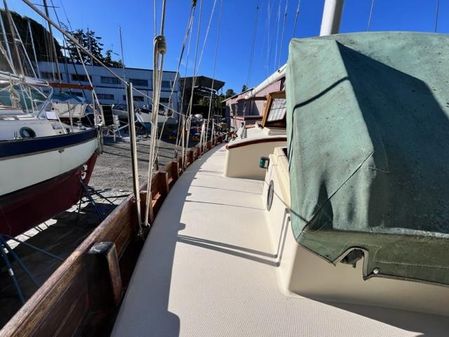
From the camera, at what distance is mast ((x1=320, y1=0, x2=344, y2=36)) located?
8.77 feet

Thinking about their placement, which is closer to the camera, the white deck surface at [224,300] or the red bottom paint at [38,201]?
the white deck surface at [224,300]

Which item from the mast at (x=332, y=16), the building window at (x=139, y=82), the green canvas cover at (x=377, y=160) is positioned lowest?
the green canvas cover at (x=377, y=160)

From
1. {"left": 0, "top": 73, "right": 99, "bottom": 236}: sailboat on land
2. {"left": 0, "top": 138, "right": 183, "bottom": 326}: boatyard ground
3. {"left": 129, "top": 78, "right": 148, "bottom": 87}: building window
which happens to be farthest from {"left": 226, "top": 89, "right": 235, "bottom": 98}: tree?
{"left": 0, "top": 73, "right": 99, "bottom": 236}: sailboat on land

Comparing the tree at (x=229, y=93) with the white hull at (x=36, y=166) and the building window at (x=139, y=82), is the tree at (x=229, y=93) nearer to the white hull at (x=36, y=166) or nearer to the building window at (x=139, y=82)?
the building window at (x=139, y=82)

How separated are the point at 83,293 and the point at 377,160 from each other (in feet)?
4.93

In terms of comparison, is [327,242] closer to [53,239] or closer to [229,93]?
[53,239]

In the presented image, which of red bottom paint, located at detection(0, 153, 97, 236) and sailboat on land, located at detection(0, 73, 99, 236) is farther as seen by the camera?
red bottom paint, located at detection(0, 153, 97, 236)

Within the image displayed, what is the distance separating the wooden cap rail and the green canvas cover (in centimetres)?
101

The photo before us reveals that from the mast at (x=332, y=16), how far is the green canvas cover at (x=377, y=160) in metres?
1.53

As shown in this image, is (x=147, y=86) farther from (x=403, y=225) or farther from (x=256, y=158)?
(x=403, y=225)

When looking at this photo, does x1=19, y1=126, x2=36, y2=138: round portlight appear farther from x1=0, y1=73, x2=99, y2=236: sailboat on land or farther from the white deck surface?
the white deck surface

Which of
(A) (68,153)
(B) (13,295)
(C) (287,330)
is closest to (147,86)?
Answer: (A) (68,153)

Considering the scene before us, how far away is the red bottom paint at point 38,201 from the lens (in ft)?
10.4

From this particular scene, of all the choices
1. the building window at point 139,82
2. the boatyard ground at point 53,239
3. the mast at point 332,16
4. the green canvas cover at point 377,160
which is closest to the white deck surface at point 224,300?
the green canvas cover at point 377,160
